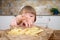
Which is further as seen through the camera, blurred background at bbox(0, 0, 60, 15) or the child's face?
blurred background at bbox(0, 0, 60, 15)

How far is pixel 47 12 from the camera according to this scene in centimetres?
396

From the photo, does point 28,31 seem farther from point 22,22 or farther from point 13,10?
point 13,10

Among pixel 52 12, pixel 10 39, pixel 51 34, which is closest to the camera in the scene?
pixel 10 39

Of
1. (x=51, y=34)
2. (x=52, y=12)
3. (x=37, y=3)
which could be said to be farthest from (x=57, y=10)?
(x=51, y=34)

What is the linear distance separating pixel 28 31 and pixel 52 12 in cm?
324

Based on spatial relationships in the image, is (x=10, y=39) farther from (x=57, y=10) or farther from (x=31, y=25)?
(x=57, y=10)

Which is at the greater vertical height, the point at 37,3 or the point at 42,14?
the point at 37,3

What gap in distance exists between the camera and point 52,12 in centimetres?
390

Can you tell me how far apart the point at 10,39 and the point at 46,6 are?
3375mm

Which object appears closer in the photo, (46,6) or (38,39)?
(38,39)

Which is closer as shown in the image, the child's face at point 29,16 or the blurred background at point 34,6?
the child's face at point 29,16

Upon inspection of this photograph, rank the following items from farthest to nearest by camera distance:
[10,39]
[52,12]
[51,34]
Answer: [52,12] < [51,34] < [10,39]

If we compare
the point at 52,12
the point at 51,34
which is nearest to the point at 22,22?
the point at 51,34

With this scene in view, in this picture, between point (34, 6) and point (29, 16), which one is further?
point (34, 6)
